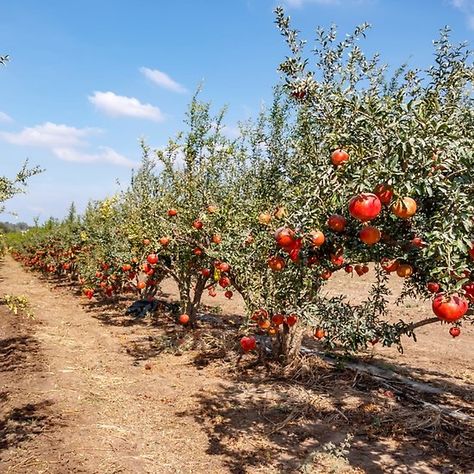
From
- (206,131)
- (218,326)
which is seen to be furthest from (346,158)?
(218,326)

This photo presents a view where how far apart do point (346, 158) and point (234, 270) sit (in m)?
5.14

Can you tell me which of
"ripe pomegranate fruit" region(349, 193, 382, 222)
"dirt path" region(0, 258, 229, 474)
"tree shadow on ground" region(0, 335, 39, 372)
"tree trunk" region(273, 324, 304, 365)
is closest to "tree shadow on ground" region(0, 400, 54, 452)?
"dirt path" region(0, 258, 229, 474)

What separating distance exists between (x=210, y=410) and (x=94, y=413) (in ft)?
5.79

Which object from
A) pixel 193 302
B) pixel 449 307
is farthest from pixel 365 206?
pixel 193 302

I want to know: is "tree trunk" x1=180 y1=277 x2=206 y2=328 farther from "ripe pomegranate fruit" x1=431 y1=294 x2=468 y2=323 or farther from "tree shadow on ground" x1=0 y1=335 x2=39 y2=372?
"ripe pomegranate fruit" x1=431 y1=294 x2=468 y2=323

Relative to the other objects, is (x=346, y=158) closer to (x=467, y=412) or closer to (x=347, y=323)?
(x=347, y=323)

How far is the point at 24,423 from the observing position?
634 cm

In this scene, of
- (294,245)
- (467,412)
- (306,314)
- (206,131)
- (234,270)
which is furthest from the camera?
(206,131)

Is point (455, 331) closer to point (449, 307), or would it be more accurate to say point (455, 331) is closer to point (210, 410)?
point (210, 410)

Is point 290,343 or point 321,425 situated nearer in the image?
point 321,425

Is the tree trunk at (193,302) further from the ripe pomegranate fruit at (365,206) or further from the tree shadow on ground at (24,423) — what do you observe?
the ripe pomegranate fruit at (365,206)

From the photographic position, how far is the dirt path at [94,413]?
545cm

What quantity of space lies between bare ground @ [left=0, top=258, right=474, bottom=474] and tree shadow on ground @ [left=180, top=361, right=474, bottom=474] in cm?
2

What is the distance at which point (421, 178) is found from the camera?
2867 millimetres
